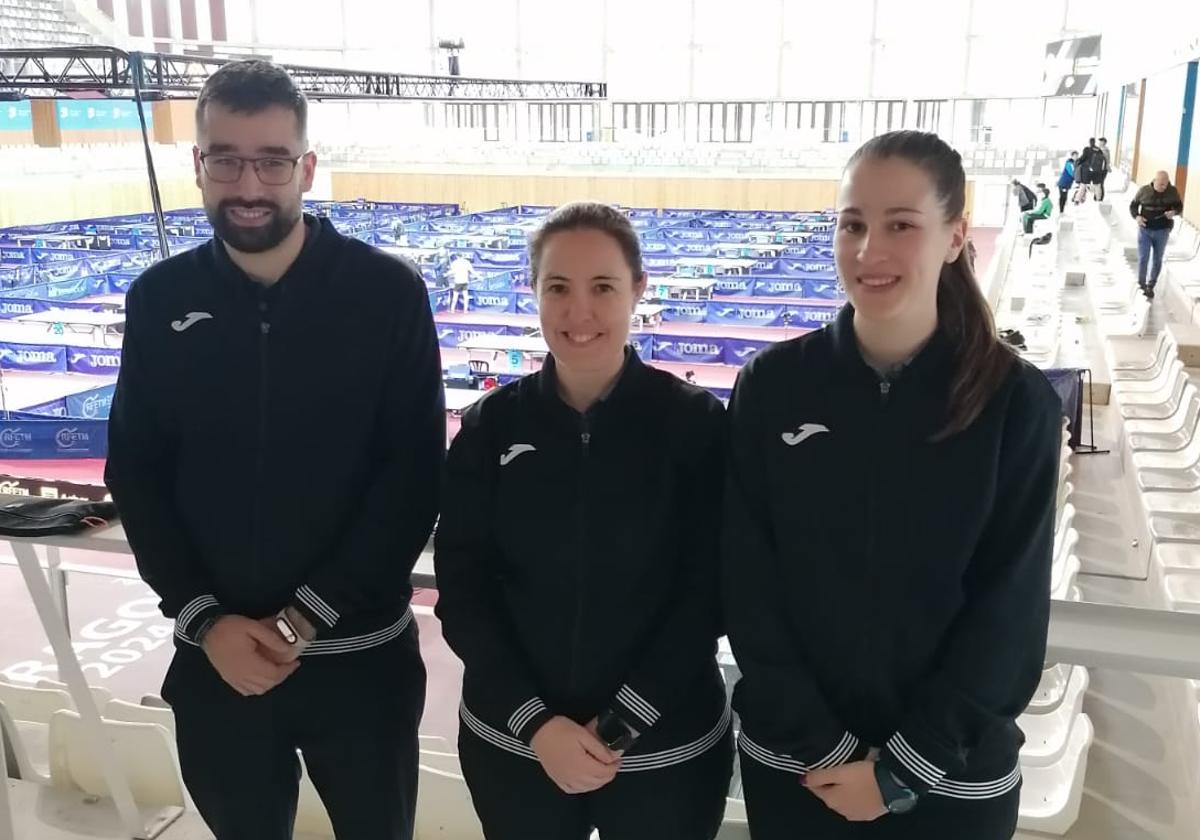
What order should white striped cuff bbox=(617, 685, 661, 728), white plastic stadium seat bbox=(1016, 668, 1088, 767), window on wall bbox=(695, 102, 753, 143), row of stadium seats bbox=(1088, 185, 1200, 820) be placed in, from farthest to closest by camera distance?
window on wall bbox=(695, 102, 753, 143) < row of stadium seats bbox=(1088, 185, 1200, 820) < white plastic stadium seat bbox=(1016, 668, 1088, 767) < white striped cuff bbox=(617, 685, 661, 728)

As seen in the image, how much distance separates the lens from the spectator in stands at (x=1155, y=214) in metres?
9.29

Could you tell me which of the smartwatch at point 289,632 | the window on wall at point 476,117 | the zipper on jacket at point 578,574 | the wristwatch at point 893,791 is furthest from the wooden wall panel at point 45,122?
the wristwatch at point 893,791

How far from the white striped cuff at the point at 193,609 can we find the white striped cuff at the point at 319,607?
0.16 meters

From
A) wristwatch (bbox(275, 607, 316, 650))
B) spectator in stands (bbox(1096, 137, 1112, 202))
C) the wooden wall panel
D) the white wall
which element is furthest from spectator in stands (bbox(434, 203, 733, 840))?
the white wall

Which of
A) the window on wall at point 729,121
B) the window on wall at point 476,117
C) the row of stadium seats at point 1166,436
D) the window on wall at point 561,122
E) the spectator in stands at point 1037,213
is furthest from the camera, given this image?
the window on wall at point 476,117

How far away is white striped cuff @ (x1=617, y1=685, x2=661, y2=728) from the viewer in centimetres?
140

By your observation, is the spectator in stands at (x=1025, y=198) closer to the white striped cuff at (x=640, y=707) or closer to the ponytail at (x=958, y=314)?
the ponytail at (x=958, y=314)

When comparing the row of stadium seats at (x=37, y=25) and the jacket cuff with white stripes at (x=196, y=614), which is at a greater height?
the row of stadium seats at (x=37, y=25)

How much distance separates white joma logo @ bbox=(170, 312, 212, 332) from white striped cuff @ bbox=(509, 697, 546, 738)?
78 cm

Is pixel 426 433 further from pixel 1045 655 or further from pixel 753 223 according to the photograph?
pixel 753 223

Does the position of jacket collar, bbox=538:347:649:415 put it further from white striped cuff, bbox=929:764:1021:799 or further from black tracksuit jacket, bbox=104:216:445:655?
white striped cuff, bbox=929:764:1021:799

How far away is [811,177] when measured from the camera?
24.7 metres

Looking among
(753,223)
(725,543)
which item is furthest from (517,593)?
(753,223)

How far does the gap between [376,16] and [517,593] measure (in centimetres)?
3283
